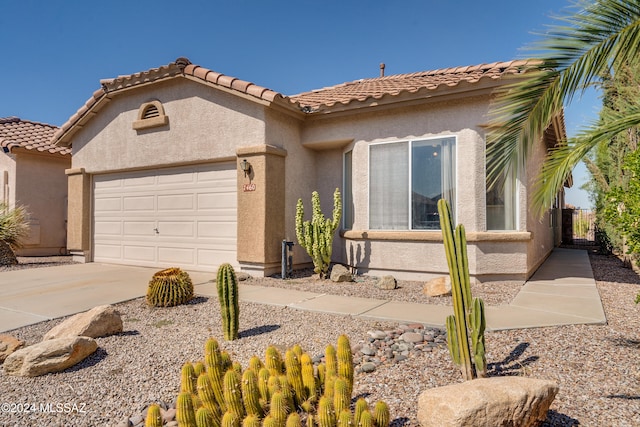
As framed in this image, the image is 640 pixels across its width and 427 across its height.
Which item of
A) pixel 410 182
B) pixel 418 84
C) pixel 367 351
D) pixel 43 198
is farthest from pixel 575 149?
pixel 43 198

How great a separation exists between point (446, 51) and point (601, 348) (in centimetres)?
1043

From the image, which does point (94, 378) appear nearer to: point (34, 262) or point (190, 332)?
point (190, 332)

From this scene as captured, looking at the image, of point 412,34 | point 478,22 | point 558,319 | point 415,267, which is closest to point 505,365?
point 558,319

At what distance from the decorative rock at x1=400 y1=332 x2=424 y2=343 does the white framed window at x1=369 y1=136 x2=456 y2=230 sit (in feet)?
13.0

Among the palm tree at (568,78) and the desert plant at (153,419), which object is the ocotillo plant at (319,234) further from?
the desert plant at (153,419)

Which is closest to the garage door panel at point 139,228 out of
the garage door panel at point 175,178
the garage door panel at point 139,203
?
the garage door panel at point 139,203

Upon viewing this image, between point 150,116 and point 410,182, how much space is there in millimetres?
7247

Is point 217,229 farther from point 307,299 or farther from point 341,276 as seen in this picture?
point 307,299

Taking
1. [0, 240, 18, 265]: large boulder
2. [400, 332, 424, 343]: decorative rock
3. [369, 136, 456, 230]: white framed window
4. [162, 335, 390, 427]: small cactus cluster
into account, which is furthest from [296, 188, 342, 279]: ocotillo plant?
[0, 240, 18, 265]: large boulder

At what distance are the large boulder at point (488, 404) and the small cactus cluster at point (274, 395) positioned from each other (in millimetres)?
324

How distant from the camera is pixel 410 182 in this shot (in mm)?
8398

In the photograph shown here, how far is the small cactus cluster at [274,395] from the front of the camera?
236cm

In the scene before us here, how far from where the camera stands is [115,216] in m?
11.5

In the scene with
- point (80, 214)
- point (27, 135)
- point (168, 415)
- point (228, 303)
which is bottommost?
point (168, 415)
